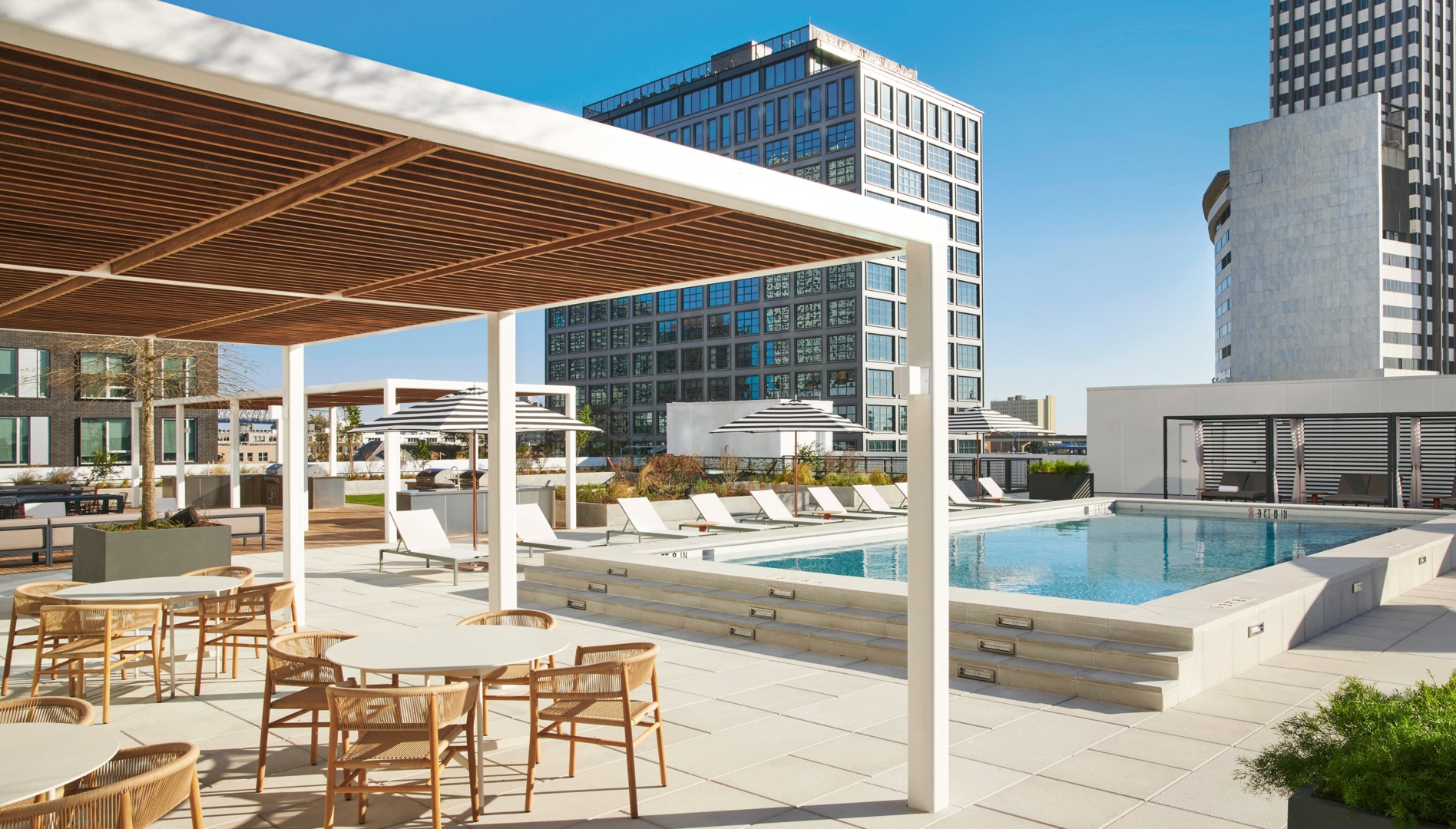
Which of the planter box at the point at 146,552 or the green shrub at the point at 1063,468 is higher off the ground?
the green shrub at the point at 1063,468

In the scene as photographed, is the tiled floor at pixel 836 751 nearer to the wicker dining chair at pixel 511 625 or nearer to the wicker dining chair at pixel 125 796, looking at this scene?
the wicker dining chair at pixel 511 625

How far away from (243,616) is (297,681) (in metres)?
2.35

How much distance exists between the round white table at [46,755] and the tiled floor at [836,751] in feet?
3.36

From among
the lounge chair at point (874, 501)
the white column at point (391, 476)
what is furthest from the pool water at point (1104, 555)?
the white column at point (391, 476)

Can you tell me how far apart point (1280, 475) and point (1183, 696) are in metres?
18.5

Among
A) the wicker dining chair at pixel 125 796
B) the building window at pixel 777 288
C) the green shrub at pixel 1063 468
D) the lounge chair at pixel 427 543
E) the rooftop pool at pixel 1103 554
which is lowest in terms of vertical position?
the rooftop pool at pixel 1103 554

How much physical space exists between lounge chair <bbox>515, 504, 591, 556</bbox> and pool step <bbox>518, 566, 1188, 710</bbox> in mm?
1436

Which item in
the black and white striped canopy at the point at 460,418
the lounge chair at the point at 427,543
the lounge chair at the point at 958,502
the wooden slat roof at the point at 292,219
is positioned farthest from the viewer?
the lounge chair at the point at 958,502

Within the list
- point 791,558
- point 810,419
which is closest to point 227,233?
point 791,558

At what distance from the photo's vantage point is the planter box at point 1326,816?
2824mm

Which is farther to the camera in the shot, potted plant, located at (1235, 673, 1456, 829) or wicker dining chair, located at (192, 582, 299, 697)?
wicker dining chair, located at (192, 582, 299, 697)

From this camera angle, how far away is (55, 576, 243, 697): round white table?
629 cm

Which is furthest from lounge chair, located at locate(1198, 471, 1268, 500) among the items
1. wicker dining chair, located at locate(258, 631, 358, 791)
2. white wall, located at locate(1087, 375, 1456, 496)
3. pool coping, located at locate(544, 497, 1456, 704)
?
wicker dining chair, located at locate(258, 631, 358, 791)

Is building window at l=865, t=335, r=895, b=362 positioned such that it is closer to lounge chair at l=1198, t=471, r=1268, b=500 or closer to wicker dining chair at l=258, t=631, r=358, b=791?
lounge chair at l=1198, t=471, r=1268, b=500
